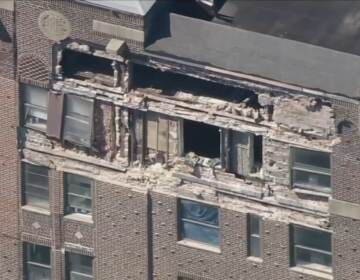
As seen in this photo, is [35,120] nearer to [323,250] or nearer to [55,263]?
[55,263]

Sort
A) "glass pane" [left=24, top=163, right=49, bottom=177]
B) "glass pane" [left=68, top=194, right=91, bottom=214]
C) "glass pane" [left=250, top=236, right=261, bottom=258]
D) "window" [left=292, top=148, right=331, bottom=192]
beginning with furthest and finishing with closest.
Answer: "glass pane" [left=24, top=163, right=49, bottom=177] < "glass pane" [left=68, top=194, right=91, bottom=214] < "glass pane" [left=250, top=236, right=261, bottom=258] < "window" [left=292, top=148, right=331, bottom=192]

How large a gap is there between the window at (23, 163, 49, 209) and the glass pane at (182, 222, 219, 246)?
380 cm

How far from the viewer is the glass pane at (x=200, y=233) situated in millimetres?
50219

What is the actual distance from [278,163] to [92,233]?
5.80 metres

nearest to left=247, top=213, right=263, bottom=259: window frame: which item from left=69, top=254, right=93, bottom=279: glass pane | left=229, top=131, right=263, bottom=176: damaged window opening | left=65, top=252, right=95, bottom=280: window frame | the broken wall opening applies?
left=229, top=131, right=263, bottom=176: damaged window opening

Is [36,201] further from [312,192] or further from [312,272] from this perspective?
[312,192]

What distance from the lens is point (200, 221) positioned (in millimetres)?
50219

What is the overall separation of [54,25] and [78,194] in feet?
15.3

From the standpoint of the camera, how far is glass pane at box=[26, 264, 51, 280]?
5306cm

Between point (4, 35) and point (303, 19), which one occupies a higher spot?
point (303, 19)

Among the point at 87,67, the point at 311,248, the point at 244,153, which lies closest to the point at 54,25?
the point at 87,67

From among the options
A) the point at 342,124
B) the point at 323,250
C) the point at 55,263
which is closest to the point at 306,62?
the point at 342,124

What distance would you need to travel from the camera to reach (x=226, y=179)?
49344 millimetres

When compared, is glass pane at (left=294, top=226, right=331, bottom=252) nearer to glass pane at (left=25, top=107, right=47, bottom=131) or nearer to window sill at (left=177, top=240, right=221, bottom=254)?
window sill at (left=177, top=240, right=221, bottom=254)
